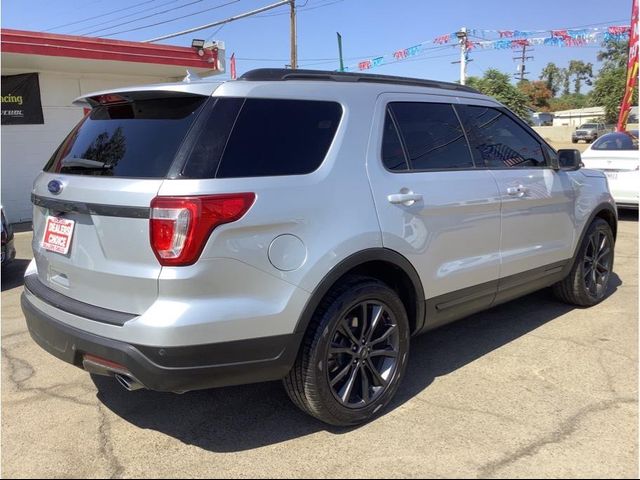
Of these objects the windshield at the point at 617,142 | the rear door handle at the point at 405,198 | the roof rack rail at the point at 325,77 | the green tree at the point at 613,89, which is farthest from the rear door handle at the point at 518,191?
the green tree at the point at 613,89

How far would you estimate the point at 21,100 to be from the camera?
1136 centimetres

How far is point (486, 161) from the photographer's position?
3.96 m

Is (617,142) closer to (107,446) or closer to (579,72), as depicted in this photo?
(107,446)

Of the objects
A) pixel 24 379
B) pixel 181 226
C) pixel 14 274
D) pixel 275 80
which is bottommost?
pixel 14 274

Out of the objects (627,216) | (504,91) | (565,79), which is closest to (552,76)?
(565,79)

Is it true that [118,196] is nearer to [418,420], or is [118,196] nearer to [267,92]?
[267,92]

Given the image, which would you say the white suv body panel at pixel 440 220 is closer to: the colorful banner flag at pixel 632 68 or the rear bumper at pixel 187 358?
the rear bumper at pixel 187 358

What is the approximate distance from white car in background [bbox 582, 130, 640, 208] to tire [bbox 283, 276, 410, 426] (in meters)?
7.79

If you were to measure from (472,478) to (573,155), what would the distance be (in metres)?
2.99

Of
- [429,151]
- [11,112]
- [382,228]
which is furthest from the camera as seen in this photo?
[11,112]

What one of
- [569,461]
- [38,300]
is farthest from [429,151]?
[38,300]

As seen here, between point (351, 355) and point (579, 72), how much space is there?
13327 centimetres

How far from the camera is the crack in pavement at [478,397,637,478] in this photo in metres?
2.71

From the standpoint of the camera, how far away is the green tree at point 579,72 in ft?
385
